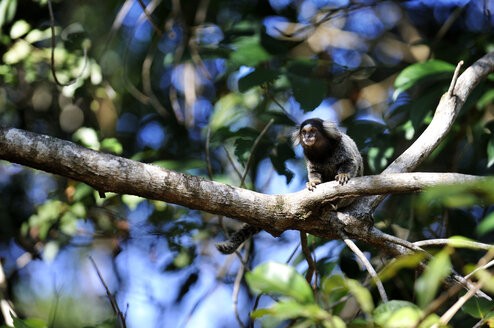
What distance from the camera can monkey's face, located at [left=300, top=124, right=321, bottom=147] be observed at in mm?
3958

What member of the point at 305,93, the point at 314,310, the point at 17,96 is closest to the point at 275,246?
the point at 305,93

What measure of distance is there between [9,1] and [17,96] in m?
1.78

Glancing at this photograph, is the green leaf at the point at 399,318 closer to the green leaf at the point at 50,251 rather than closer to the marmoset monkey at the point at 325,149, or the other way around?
the marmoset monkey at the point at 325,149

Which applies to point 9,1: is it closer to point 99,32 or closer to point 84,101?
point 84,101

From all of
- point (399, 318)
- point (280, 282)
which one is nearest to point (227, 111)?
point (280, 282)

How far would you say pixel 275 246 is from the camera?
218 inches

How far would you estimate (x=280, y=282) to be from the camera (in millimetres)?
1406

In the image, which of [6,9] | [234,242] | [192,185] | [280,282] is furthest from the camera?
[6,9]

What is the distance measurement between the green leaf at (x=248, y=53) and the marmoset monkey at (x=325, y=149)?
0.74 meters

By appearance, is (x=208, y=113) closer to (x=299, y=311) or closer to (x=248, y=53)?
(x=248, y=53)

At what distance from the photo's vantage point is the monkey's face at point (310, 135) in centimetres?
396

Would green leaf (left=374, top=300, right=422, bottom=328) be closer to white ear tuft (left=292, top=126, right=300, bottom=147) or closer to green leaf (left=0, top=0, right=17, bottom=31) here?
white ear tuft (left=292, top=126, right=300, bottom=147)

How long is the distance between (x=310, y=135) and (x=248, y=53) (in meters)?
1.04

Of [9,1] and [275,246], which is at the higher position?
[9,1]
